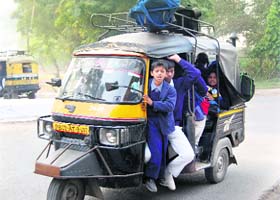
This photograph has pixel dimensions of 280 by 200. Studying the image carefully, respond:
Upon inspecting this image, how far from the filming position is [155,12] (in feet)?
19.1

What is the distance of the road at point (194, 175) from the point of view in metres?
6.18

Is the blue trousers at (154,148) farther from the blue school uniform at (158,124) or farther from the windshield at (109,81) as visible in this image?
the windshield at (109,81)

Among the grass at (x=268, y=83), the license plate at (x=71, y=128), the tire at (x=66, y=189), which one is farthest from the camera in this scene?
the grass at (x=268, y=83)

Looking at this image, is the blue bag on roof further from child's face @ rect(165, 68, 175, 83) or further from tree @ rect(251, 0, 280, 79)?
tree @ rect(251, 0, 280, 79)

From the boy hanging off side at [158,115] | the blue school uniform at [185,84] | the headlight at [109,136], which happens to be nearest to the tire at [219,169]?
the blue school uniform at [185,84]

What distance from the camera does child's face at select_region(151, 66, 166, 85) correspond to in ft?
17.5

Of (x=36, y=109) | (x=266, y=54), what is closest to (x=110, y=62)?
(x=36, y=109)

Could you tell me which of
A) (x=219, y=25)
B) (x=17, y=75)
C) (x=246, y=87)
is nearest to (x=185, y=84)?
(x=246, y=87)

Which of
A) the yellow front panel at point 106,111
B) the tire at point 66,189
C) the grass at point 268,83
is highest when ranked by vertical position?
the yellow front panel at point 106,111

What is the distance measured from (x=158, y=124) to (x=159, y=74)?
0.57 m

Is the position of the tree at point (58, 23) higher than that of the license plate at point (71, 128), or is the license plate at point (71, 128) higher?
the tree at point (58, 23)

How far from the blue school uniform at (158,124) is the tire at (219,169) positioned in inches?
54.8

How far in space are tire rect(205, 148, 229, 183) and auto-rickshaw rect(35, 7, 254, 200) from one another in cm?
73

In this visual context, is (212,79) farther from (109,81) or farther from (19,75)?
(19,75)
